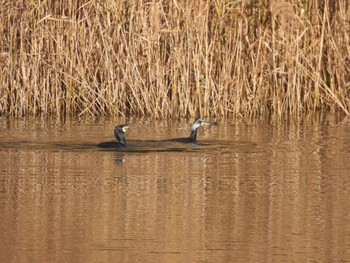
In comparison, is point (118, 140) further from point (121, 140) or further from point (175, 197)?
point (175, 197)

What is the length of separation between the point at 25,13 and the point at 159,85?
1957 millimetres

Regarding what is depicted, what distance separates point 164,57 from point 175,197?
6.14 meters

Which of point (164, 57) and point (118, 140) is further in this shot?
point (164, 57)

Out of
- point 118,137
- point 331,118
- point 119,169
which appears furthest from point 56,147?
point 331,118

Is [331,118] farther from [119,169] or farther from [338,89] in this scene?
[119,169]

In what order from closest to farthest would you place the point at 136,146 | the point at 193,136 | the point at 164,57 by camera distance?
1. the point at 136,146
2. the point at 193,136
3. the point at 164,57

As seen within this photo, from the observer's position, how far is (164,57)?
13.4 meters

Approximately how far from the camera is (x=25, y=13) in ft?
43.9

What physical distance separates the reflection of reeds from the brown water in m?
1.69

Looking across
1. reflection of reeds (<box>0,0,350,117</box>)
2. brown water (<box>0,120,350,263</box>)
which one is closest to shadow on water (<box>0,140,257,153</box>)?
brown water (<box>0,120,350,263</box>)

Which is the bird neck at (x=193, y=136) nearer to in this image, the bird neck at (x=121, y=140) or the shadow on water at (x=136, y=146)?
the shadow on water at (x=136, y=146)

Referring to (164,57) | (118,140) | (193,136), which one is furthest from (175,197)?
(164,57)

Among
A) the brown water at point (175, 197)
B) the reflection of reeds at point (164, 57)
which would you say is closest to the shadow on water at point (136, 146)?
the brown water at point (175, 197)

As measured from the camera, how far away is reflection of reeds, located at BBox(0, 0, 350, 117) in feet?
43.4
